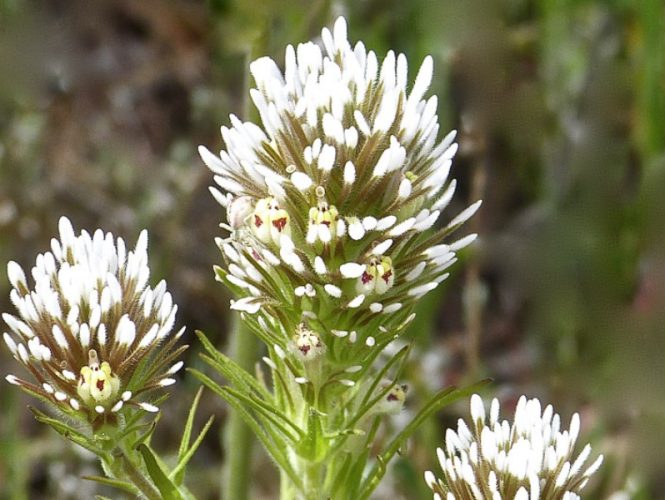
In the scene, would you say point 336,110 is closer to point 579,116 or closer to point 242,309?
point 242,309

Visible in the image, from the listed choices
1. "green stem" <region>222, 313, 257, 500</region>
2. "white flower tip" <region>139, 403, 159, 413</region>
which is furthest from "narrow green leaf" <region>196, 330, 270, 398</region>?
"green stem" <region>222, 313, 257, 500</region>

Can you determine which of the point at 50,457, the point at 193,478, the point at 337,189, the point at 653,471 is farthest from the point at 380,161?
the point at 50,457

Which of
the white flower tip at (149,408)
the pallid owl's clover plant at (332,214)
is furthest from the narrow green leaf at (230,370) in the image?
the white flower tip at (149,408)

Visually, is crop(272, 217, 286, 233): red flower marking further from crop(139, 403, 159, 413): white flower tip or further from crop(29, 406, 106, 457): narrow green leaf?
crop(29, 406, 106, 457): narrow green leaf

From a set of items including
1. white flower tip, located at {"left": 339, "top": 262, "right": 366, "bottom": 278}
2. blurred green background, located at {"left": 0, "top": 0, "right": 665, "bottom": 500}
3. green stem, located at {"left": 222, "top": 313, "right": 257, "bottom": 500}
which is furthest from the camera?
blurred green background, located at {"left": 0, "top": 0, "right": 665, "bottom": 500}

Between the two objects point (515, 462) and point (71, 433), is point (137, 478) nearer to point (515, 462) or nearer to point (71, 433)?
point (71, 433)

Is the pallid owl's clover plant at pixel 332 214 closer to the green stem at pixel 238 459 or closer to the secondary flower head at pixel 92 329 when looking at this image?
the secondary flower head at pixel 92 329
